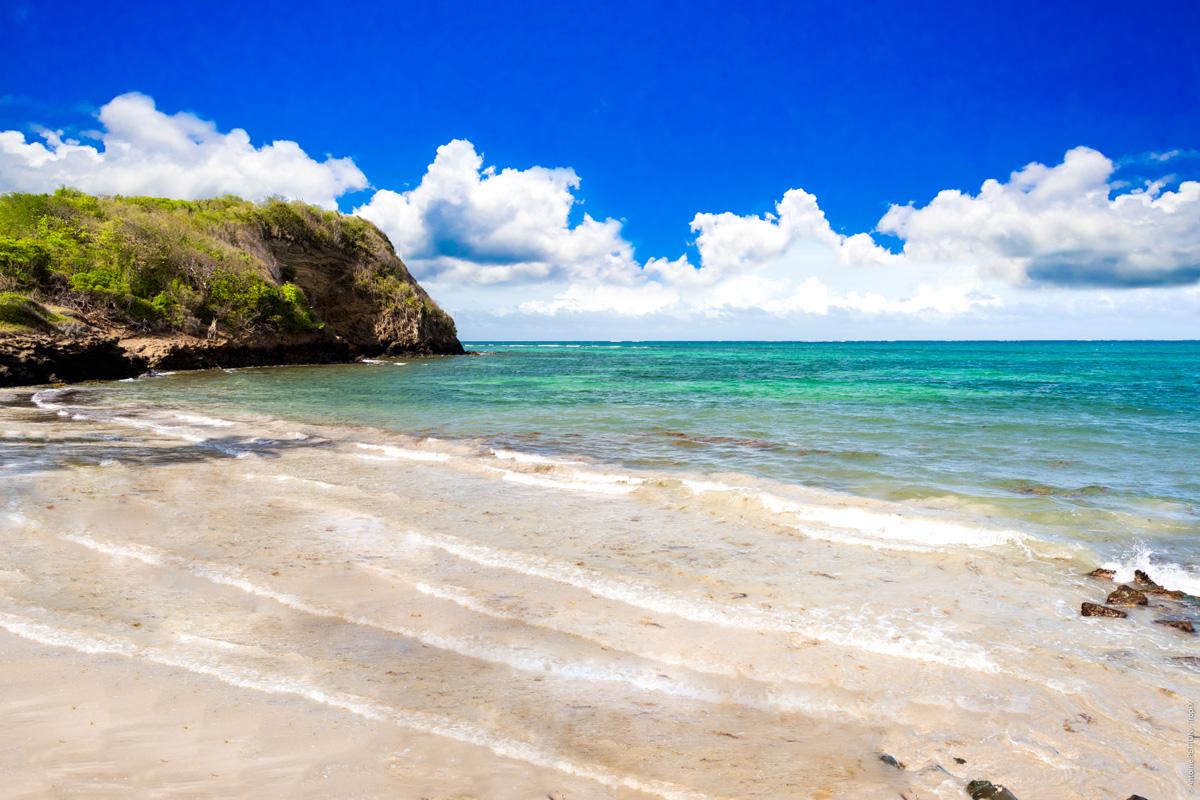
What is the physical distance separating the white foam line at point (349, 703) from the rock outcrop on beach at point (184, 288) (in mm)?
29919

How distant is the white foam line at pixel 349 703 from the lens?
3.34 meters

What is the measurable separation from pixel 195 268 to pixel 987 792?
4956 centimetres

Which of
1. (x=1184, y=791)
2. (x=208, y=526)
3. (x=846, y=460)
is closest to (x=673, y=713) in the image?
(x=1184, y=791)

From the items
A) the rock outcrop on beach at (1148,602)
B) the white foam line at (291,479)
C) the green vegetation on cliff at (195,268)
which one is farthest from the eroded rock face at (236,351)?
the rock outcrop on beach at (1148,602)

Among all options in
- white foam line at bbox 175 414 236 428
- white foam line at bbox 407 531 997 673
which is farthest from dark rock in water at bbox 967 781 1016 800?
white foam line at bbox 175 414 236 428

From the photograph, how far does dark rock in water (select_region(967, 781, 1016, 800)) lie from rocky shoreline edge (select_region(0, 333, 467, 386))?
3496cm

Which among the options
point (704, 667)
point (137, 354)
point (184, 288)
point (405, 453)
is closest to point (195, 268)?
point (184, 288)

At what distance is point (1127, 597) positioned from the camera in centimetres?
627

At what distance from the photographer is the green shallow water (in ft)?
34.4

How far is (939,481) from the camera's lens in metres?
11.7

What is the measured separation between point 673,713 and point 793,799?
38.4 inches

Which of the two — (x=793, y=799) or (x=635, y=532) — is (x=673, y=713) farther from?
(x=635, y=532)

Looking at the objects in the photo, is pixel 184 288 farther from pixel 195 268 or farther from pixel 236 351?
pixel 236 351

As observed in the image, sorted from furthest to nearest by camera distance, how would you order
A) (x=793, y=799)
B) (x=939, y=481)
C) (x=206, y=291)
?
1. (x=206, y=291)
2. (x=939, y=481)
3. (x=793, y=799)
